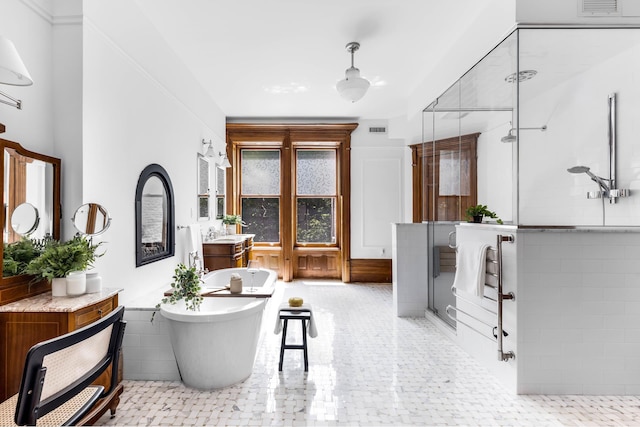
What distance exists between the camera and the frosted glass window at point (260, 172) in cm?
590

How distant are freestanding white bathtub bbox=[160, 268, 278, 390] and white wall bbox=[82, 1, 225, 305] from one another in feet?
2.14

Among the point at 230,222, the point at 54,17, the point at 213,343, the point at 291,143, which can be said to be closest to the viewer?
the point at 54,17

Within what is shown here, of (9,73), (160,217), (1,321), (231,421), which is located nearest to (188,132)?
(160,217)

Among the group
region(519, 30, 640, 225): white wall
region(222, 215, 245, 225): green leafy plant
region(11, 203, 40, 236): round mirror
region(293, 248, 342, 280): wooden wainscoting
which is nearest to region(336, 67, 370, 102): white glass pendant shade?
region(519, 30, 640, 225): white wall

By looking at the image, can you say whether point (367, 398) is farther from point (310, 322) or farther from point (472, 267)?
point (472, 267)

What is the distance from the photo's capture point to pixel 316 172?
19.4 feet

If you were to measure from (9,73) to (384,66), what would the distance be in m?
3.28

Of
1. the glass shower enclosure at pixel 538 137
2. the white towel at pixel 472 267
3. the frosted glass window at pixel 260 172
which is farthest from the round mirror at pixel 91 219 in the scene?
the frosted glass window at pixel 260 172

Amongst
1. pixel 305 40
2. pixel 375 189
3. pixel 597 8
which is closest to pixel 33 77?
pixel 305 40

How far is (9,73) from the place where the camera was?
1.56m

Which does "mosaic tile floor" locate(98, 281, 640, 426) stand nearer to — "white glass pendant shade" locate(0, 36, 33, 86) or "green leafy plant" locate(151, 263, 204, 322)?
"green leafy plant" locate(151, 263, 204, 322)

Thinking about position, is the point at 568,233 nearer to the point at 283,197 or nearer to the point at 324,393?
the point at 324,393

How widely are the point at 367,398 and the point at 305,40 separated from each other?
310 centimetres

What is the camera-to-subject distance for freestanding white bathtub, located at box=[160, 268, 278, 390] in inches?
86.5
